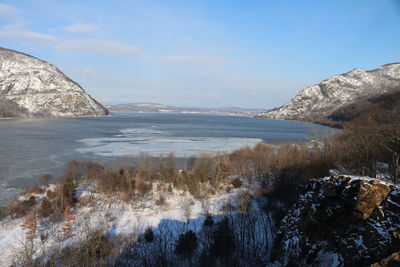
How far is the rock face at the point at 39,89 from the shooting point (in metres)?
119

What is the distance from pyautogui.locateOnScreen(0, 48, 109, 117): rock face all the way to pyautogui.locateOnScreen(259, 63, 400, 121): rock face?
9731 centimetres

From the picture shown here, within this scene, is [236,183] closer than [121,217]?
No

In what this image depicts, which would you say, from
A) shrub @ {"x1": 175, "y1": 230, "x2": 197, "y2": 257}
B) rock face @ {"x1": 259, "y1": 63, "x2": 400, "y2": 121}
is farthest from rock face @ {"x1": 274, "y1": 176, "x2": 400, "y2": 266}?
rock face @ {"x1": 259, "y1": 63, "x2": 400, "y2": 121}

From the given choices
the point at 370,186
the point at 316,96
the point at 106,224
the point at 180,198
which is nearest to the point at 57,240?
the point at 106,224

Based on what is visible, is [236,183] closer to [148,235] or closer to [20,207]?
[148,235]

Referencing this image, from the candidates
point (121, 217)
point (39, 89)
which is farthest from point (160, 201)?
point (39, 89)

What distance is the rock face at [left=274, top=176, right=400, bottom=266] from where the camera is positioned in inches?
219

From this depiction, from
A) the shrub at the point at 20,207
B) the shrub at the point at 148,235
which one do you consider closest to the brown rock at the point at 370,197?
the shrub at the point at 148,235

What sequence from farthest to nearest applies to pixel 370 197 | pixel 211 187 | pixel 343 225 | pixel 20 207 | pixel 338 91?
1. pixel 338 91
2. pixel 211 187
3. pixel 20 207
4. pixel 343 225
5. pixel 370 197

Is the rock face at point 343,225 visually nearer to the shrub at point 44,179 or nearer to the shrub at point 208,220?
the shrub at point 208,220

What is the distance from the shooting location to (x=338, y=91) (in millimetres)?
153375

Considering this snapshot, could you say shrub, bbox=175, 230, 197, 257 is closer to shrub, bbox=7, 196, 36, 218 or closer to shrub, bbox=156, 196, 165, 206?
shrub, bbox=156, 196, 165, 206

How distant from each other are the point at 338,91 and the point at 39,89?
14760 cm

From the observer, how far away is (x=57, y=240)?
1191 cm
